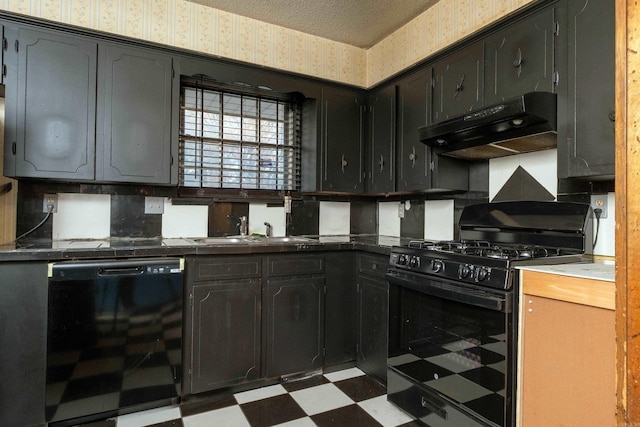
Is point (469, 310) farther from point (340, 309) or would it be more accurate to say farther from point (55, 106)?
point (55, 106)

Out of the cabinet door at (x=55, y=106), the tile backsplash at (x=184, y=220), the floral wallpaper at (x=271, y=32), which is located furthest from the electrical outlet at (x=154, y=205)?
the floral wallpaper at (x=271, y=32)

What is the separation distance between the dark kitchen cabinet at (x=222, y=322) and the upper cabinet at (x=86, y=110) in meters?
0.75

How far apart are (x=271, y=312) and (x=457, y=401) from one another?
1.20 meters

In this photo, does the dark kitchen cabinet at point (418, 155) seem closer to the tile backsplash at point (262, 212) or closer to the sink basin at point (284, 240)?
the tile backsplash at point (262, 212)

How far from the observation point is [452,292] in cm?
175

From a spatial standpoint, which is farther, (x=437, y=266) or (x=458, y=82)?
(x=458, y=82)

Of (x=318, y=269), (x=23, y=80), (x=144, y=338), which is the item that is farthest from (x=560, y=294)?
(x=23, y=80)

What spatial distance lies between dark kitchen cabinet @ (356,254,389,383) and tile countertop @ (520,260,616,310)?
958 mm

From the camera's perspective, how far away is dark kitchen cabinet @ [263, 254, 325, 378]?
238cm

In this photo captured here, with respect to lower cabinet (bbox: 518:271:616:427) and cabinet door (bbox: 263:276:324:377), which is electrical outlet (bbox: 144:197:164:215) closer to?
cabinet door (bbox: 263:276:324:377)

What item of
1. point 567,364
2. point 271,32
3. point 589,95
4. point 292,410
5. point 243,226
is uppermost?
point 271,32

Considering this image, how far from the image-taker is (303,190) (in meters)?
3.12

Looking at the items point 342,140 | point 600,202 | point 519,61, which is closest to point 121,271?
point 342,140

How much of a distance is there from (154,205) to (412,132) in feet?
6.49
